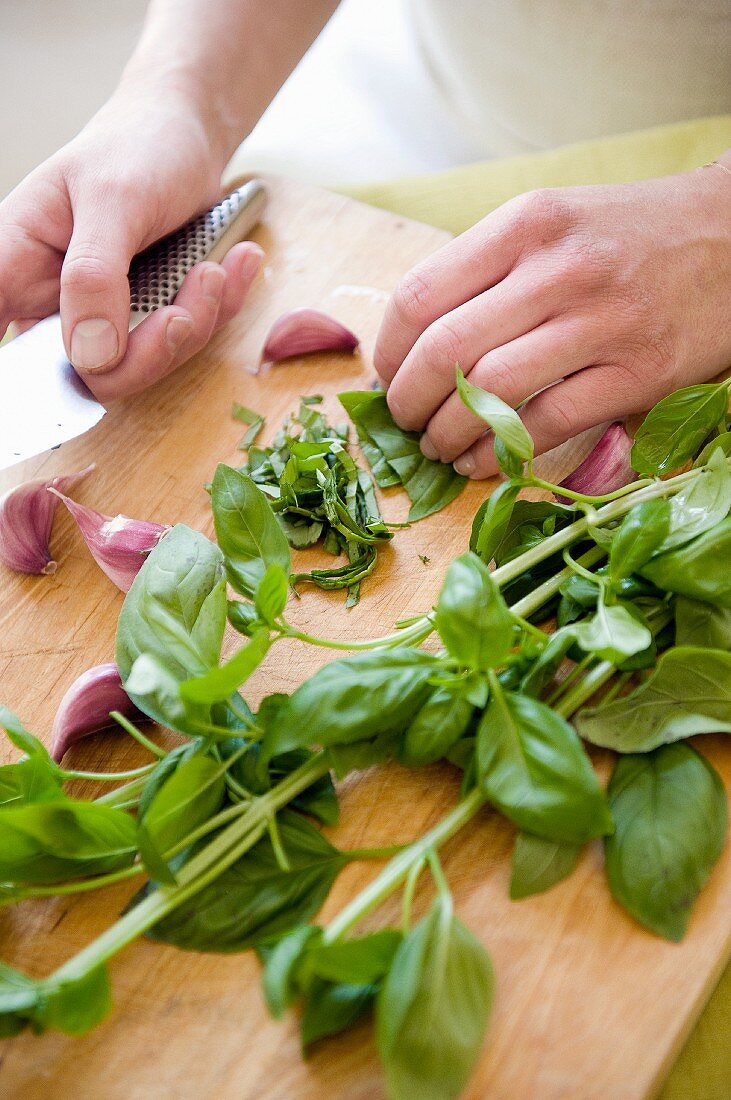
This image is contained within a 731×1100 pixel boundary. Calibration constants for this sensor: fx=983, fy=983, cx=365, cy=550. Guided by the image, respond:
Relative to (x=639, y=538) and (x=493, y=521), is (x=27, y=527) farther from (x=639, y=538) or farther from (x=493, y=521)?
(x=639, y=538)

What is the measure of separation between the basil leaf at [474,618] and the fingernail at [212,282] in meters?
0.57

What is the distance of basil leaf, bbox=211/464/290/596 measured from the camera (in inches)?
32.4

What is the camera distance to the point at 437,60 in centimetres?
164

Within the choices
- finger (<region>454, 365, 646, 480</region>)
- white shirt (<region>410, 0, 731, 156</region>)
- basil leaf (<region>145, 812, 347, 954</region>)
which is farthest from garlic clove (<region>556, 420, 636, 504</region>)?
white shirt (<region>410, 0, 731, 156</region>)

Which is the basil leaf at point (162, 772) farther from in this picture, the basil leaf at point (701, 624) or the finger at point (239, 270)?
the finger at point (239, 270)

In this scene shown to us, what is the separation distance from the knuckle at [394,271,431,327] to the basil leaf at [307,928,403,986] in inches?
24.4

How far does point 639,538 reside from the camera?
2.52ft

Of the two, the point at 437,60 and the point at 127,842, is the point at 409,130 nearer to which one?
the point at 437,60

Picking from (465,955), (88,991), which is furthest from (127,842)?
(465,955)

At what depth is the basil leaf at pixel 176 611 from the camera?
0.75m

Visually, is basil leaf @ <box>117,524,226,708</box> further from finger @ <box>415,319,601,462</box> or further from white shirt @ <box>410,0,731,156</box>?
white shirt @ <box>410,0,731,156</box>

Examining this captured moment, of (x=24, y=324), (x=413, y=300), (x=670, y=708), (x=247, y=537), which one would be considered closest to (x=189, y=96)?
(x=24, y=324)

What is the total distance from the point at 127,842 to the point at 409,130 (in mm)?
1375

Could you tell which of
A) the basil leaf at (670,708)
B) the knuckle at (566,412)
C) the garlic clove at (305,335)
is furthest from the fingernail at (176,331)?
the basil leaf at (670,708)
